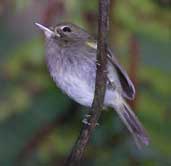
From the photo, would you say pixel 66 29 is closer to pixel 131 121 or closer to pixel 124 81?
pixel 124 81

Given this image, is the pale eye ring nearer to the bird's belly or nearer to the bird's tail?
the bird's belly

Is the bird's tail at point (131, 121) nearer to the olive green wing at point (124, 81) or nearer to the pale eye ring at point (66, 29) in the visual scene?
the olive green wing at point (124, 81)

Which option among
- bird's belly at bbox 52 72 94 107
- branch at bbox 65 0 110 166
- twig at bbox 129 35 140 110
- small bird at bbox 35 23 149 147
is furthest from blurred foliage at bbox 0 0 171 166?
branch at bbox 65 0 110 166

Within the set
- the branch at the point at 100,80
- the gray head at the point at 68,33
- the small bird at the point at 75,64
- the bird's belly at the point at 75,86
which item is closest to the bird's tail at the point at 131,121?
the small bird at the point at 75,64

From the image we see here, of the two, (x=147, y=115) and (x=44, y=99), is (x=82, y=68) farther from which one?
(x=44, y=99)

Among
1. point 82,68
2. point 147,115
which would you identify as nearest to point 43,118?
point 147,115
